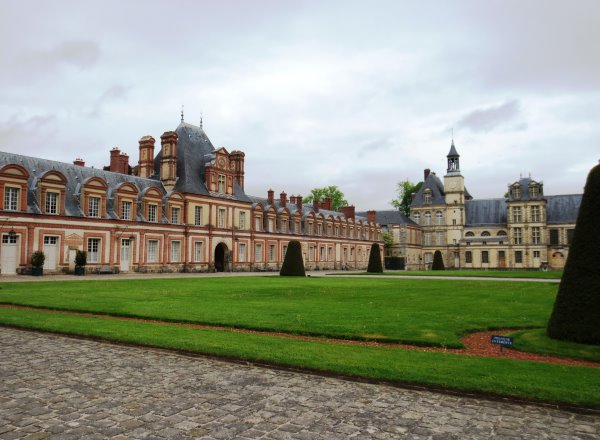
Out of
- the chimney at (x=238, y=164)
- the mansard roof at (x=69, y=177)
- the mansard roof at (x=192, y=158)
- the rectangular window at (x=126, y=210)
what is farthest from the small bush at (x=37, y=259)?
the chimney at (x=238, y=164)

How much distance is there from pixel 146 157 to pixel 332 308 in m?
32.8

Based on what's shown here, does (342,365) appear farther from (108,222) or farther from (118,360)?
(108,222)

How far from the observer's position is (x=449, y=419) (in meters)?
5.77

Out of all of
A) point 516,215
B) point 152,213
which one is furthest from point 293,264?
point 516,215

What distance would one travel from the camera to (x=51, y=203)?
32.9 meters

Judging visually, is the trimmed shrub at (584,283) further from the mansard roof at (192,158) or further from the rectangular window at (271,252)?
the rectangular window at (271,252)

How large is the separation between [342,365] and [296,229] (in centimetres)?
5110

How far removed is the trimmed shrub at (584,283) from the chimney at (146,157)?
39.1 metres

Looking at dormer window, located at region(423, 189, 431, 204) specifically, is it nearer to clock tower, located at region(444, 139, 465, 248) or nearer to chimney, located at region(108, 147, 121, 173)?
clock tower, located at region(444, 139, 465, 248)

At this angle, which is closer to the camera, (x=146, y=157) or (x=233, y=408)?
(x=233, y=408)

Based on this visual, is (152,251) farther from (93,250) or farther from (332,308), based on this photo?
(332,308)

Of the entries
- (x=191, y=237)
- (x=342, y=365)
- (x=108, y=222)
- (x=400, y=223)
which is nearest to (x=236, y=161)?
(x=191, y=237)

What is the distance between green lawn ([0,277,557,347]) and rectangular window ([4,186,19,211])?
1369 cm

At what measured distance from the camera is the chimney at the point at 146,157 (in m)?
43.5
